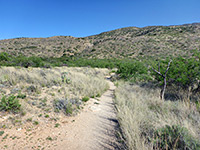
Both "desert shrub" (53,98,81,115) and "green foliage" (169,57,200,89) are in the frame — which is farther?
"green foliage" (169,57,200,89)

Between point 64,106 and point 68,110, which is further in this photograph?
point 64,106

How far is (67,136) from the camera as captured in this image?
3.17 m

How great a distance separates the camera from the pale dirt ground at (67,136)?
2.76 m

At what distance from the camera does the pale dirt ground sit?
2.76m

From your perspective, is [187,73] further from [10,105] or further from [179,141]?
[10,105]

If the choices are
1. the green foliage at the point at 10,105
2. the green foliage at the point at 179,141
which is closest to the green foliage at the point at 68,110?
the green foliage at the point at 10,105

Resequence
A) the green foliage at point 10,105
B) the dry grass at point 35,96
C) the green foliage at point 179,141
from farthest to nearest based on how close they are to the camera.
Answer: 1. the green foliage at point 10,105
2. the dry grass at point 35,96
3. the green foliage at point 179,141

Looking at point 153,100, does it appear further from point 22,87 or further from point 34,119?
point 22,87

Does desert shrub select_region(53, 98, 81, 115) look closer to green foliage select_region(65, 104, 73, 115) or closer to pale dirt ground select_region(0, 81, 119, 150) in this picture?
green foliage select_region(65, 104, 73, 115)

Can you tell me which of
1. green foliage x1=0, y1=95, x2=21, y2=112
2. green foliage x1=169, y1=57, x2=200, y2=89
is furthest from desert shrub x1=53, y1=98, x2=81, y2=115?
green foliage x1=169, y1=57, x2=200, y2=89

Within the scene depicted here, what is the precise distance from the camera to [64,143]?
2.90 m

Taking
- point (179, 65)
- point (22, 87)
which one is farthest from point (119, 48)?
point (22, 87)

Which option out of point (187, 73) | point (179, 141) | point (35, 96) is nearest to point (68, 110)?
point (35, 96)

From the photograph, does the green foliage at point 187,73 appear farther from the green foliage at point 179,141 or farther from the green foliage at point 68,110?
the green foliage at point 68,110
